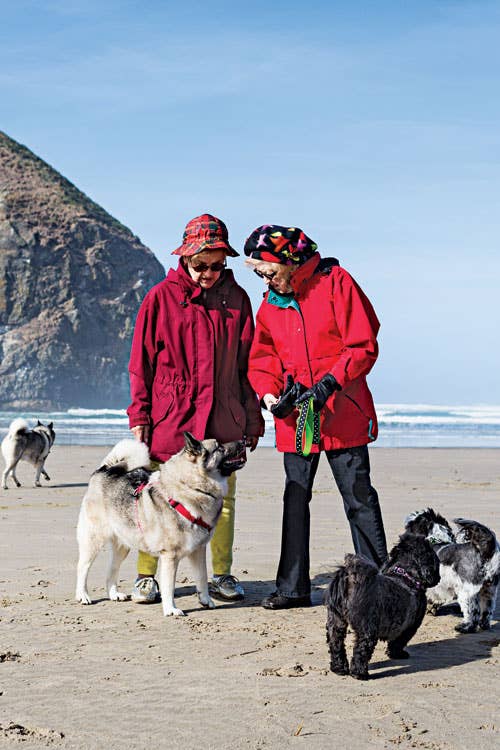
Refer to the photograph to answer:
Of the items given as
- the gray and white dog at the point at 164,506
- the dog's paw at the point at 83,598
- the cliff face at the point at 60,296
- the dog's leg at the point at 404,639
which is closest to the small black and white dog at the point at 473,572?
the dog's leg at the point at 404,639

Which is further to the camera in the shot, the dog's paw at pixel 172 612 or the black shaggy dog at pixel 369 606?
the dog's paw at pixel 172 612

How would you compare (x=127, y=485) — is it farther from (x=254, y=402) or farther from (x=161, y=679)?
(x=161, y=679)

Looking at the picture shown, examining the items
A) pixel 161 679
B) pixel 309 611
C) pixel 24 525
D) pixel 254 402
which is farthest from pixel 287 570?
pixel 24 525

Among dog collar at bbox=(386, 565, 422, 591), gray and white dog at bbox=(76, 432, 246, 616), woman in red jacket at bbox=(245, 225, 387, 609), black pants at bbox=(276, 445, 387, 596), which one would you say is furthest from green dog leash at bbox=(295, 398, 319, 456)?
dog collar at bbox=(386, 565, 422, 591)

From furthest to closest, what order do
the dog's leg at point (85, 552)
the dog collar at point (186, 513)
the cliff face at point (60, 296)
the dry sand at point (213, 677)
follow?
1. the cliff face at point (60, 296)
2. the dog's leg at point (85, 552)
3. the dog collar at point (186, 513)
4. the dry sand at point (213, 677)

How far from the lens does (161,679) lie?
4102mm

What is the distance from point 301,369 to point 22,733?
268cm

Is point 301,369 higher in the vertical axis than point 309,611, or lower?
higher

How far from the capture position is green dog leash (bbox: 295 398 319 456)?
16.5ft

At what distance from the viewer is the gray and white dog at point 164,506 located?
17.6 ft

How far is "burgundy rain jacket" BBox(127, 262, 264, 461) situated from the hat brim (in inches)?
5.9

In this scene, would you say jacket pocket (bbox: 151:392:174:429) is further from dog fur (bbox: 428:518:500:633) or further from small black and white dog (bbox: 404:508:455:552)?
dog fur (bbox: 428:518:500:633)

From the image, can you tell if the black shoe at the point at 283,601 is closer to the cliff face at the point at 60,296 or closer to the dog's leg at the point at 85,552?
the dog's leg at the point at 85,552

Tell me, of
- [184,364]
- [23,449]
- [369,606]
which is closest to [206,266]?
[184,364]
